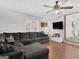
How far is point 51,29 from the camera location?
8.22 m

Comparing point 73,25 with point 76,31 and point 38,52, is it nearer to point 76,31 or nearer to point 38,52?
point 76,31

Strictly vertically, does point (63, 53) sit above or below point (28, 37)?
below

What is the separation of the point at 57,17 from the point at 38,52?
18.5 ft

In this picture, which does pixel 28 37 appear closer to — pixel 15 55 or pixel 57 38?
pixel 57 38

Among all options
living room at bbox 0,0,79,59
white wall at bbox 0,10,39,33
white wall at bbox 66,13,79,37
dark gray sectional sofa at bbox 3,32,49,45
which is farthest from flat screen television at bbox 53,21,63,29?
white wall at bbox 0,10,39,33

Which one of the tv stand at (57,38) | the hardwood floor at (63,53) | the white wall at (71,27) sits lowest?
the hardwood floor at (63,53)

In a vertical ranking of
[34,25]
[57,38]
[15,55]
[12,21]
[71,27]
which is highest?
[12,21]

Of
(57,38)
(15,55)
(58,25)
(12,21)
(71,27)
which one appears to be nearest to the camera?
(15,55)

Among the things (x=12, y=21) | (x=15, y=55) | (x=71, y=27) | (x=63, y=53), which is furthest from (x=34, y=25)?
(x=15, y=55)

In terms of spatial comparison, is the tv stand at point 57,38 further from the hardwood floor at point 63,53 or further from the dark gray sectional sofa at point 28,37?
the hardwood floor at point 63,53

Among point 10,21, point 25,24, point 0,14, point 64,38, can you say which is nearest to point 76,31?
point 64,38

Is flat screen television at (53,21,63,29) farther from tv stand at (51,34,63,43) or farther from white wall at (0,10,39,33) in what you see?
white wall at (0,10,39,33)

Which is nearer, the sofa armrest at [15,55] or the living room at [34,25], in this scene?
the sofa armrest at [15,55]

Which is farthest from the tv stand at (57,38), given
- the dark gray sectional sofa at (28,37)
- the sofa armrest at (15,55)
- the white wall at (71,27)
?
the sofa armrest at (15,55)
